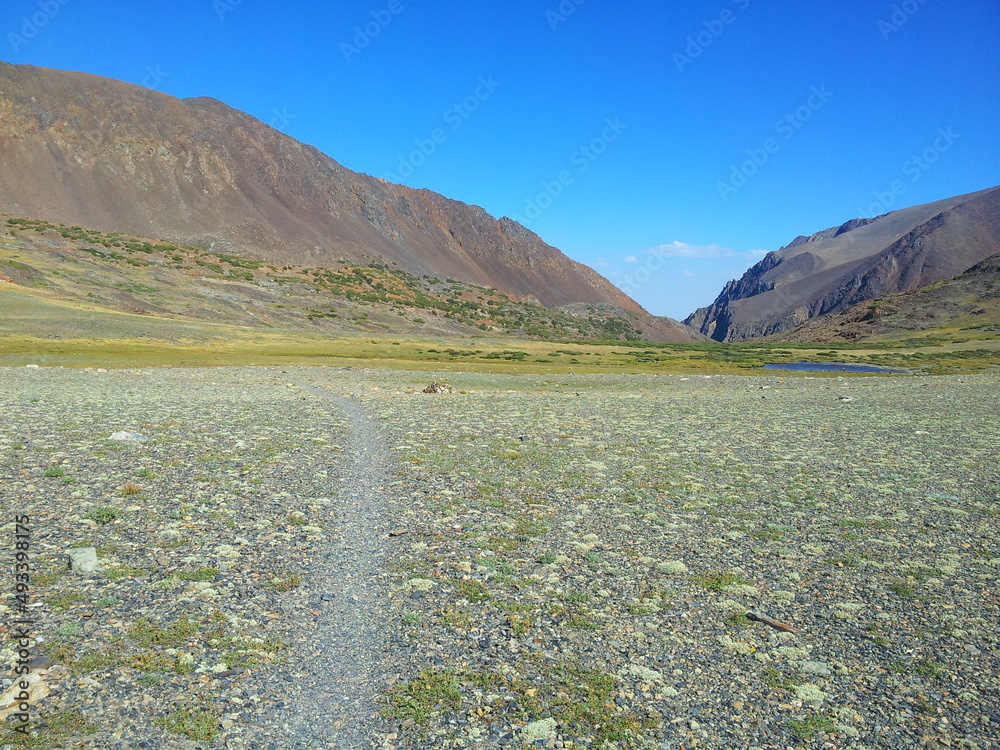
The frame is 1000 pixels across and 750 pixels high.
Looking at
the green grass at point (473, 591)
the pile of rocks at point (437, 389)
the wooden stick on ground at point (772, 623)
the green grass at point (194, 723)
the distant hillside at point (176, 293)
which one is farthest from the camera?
the distant hillside at point (176, 293)

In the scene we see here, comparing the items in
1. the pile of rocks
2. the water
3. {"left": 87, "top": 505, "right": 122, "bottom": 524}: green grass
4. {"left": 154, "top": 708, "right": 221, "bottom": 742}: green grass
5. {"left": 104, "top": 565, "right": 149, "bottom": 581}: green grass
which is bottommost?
{"left": 154, "top": 708, "right": 221, "bottom": 742}: green grass

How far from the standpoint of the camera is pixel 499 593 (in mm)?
9047

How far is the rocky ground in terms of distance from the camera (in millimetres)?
6156

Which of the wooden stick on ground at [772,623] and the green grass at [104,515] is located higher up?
the wooden stick on ground at [772,623]

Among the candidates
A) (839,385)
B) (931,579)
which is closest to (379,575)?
(931,579)

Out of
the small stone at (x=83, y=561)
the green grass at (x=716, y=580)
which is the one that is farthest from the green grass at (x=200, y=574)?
the green grass at (x=716, y=580)

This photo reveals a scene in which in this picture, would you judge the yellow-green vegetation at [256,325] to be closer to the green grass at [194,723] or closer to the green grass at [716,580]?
the green grass at [194,723]

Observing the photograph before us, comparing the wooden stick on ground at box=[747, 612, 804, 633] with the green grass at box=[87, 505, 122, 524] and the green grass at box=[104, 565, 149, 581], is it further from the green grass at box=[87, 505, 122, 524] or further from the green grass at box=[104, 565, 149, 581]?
the green grass at box=[87, 505, 122, 524]

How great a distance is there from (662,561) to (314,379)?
131 feet

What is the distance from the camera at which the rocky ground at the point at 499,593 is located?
6.16 meters

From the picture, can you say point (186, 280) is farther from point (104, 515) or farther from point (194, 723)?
point (194, 723)

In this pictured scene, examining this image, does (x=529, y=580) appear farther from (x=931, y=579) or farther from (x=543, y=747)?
(x=931, y=579)

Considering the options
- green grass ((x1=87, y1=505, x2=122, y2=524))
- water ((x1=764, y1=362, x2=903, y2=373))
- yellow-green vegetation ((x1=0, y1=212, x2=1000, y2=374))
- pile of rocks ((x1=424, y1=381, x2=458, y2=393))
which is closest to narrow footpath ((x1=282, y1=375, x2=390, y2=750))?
green grass ((x1=87, y1=505, x2=122, y2=524))

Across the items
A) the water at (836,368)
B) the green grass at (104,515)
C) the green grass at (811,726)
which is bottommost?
the green grass at (104,515)
